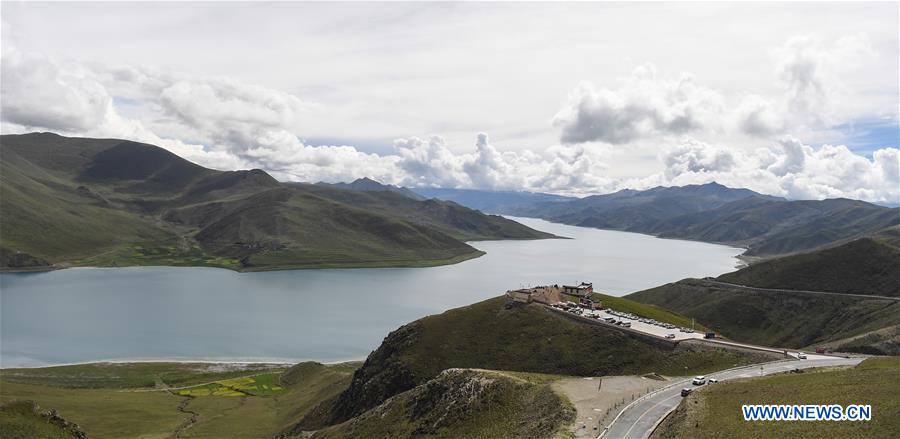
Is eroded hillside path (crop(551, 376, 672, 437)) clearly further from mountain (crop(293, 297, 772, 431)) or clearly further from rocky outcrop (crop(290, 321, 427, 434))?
rocky outcrop (crop(290, 321, 427, 434))

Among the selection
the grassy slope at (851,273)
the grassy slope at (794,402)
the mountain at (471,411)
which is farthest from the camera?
the grassy slope at (851,273)

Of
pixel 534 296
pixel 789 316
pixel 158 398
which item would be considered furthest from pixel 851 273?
pixel 158 398

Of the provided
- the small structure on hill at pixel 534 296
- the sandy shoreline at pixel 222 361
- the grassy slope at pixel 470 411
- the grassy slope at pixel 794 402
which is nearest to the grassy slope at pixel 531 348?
the small structure on hill at pixel 534 296

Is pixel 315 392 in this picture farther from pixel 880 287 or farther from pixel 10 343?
pixel 880 287

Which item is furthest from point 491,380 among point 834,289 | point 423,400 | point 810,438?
point 834,289

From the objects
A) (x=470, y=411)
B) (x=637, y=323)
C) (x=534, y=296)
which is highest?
(x=534, y=296)

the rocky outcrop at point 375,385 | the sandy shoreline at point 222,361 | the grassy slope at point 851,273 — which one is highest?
the grassy slope at point 851,273

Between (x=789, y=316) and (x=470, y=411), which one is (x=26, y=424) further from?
(x=789, y=316)

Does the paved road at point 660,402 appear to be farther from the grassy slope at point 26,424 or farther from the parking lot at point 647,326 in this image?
the grassy slope at point 26,424
